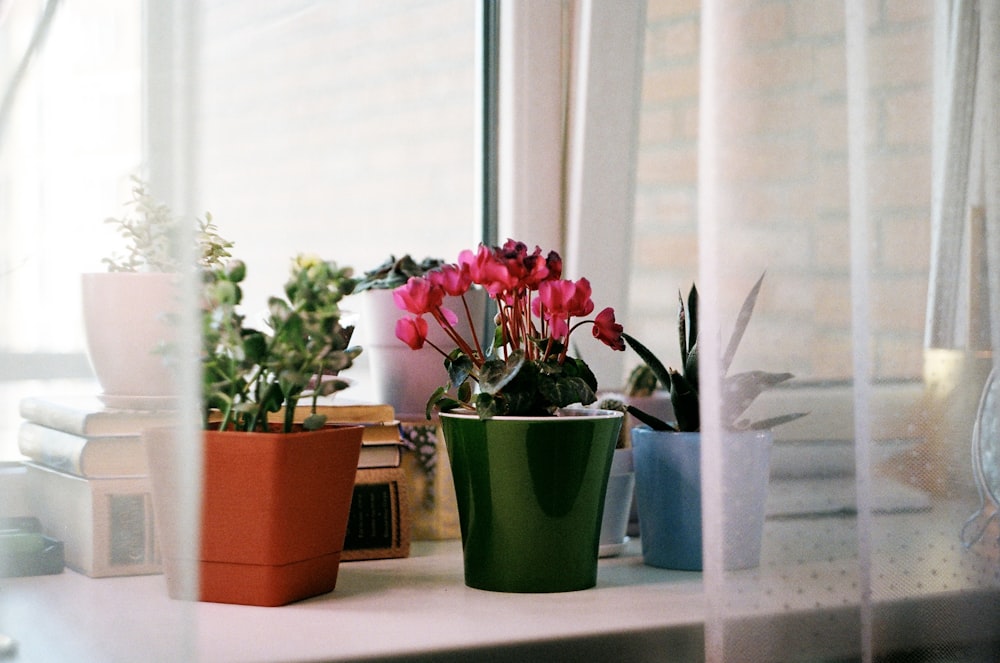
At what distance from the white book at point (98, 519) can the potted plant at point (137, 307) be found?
59mm

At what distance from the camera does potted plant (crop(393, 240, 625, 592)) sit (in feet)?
3.19

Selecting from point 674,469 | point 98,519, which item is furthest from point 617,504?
point 98,519

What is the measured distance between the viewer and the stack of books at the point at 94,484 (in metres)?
0.72

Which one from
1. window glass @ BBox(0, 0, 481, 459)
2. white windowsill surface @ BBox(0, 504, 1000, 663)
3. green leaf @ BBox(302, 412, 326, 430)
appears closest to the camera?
white windowsill surface @ BBox(0, 504, 1000, 663)

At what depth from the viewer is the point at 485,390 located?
99cm

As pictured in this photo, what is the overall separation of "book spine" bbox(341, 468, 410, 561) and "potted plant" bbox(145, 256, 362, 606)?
0.15 metres

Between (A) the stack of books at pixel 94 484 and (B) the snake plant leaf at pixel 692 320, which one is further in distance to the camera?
(B) the snake plant leaf at pixel 692 320

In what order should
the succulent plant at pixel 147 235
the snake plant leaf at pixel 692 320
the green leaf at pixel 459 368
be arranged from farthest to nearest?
the snake plant leaf at pixel 692 320
the green leaf at pixel 459 368
the succulent plant at pixel 147 235

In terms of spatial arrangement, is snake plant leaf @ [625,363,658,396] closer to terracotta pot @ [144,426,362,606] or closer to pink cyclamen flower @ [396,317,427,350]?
pink cyclamen flower @ [396,317,427,350]

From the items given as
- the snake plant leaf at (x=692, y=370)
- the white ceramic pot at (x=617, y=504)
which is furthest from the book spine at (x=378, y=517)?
the snake plant leaf at (x=692, y=370)

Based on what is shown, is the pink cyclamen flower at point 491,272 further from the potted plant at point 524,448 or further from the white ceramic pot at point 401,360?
the white ceramic pot at point 401,360

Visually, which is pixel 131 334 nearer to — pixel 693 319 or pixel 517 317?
pixel 517 317

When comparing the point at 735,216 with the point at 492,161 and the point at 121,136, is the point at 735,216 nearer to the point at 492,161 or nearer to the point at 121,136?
the point at 121,136

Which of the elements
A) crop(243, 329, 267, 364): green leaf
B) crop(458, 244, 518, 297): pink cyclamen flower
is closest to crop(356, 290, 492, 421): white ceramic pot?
crop(458, 244, 518, 297): pink cyclamen flower
